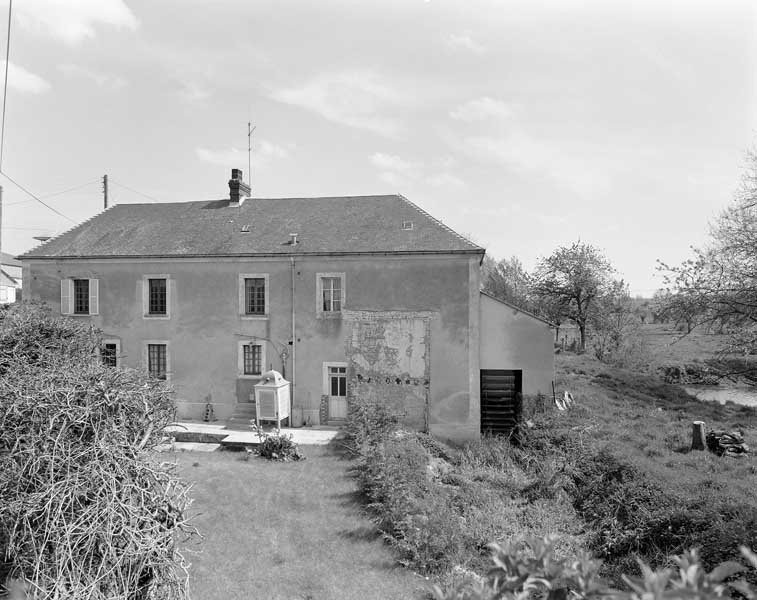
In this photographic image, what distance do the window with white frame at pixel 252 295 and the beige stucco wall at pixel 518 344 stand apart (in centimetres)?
791

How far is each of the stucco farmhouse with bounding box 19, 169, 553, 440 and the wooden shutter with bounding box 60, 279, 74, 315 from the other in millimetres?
39

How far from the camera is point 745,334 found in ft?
47.1

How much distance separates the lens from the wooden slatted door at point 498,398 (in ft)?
60.2

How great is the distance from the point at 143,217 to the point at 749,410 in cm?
2589

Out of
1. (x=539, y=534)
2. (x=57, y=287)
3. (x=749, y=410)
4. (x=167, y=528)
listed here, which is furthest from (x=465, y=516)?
(x=57, y=287)

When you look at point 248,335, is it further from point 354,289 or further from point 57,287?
point 57,287

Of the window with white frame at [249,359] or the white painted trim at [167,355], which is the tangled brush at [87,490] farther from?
the white painted trim at [167,355]

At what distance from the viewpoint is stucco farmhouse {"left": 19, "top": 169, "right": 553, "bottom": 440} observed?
59.6 feet

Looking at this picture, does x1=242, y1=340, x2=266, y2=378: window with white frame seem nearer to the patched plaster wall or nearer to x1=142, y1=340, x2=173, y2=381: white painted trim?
x1=142, y1=340, x2=173, y2=381: white painted trim

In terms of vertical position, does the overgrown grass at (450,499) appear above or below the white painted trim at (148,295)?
below

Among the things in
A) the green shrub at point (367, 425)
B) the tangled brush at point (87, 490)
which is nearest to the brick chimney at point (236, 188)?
the green shrub at point (367, 425)

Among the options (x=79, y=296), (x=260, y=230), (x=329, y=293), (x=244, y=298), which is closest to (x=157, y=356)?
(x=79, y=296)

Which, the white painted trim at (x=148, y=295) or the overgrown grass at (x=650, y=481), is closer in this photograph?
the overgrown grass at (x=650, y=481)

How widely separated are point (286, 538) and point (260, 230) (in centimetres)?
1289
